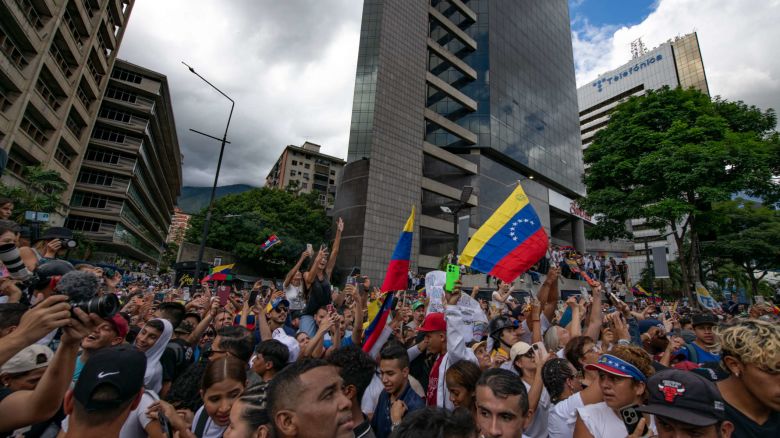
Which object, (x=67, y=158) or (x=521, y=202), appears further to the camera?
(x=67, y=158)

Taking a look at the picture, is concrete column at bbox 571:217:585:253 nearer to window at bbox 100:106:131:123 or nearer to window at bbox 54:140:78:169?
window at bbox 54:140:78:169

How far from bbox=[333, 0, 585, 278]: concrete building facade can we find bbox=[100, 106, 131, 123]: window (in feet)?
88.3

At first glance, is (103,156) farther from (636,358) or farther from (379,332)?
(636,358)

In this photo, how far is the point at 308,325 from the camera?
16.2 feet

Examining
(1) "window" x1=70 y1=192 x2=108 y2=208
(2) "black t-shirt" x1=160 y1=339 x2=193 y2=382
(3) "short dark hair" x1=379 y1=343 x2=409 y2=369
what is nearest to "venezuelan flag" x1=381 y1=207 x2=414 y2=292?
(3) "short dark hair" x1=379 y1=343 x2=409 y2=369

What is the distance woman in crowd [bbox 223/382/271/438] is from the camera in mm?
1882

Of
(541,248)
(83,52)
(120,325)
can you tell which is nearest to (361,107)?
(83,52)

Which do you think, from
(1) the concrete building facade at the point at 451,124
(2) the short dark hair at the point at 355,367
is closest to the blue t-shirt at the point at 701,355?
(2) the short dark hair at the point at 355,367

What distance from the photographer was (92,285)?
6.15ft

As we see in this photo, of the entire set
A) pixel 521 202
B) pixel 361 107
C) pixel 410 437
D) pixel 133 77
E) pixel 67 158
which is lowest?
pixel 410 437

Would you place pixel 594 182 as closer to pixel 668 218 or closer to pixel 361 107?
pixel 668 218

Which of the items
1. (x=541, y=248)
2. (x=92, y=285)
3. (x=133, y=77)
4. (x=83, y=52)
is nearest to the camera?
(x=92, y=285)

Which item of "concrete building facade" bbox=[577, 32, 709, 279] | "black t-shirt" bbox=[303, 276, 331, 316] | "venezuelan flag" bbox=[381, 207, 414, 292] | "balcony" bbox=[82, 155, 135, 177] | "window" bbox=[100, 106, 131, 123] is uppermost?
"concrete building facade" bbox=[577, 32, 709, 279]

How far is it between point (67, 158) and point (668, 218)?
42.6 meters
